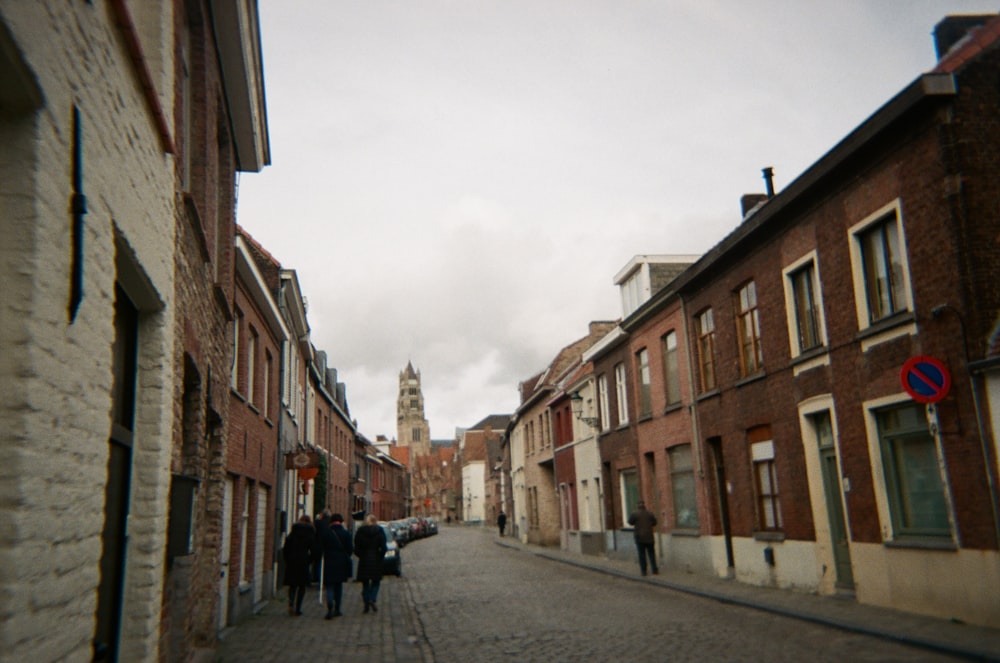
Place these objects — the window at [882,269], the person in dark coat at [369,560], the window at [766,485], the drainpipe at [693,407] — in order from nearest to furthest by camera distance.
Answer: the window at [882,269]
the person in dark coat at [369,560]
the window at [766,485]
the drainpipe at [693,407]

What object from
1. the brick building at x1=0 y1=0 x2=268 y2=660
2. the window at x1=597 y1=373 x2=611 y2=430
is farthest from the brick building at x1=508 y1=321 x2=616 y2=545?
the brick building at x1=0 y1=0 x2=268 y2=660

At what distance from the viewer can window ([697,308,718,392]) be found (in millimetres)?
19297

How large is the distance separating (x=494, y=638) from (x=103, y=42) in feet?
29.7

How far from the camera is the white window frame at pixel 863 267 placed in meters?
11.8

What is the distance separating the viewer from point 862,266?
1299cm

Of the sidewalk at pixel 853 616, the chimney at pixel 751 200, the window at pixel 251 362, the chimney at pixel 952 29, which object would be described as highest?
the chimney at pixel 751 200

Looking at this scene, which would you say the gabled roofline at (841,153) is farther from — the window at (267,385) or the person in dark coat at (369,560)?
the window at (267,385)


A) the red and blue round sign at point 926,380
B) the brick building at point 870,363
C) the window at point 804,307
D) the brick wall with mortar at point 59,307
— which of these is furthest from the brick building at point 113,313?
the window at point 804,307

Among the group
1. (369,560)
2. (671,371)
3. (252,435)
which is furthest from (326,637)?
(671,371)

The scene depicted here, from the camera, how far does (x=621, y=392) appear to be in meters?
26.3

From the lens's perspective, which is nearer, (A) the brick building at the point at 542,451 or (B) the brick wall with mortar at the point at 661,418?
(B) the brick wall with mortar at the point at 661,418

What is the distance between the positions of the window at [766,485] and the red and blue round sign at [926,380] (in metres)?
5.93

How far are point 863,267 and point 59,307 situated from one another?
39.4 ft

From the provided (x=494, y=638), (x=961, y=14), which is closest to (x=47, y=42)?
(x=494, y=638)
